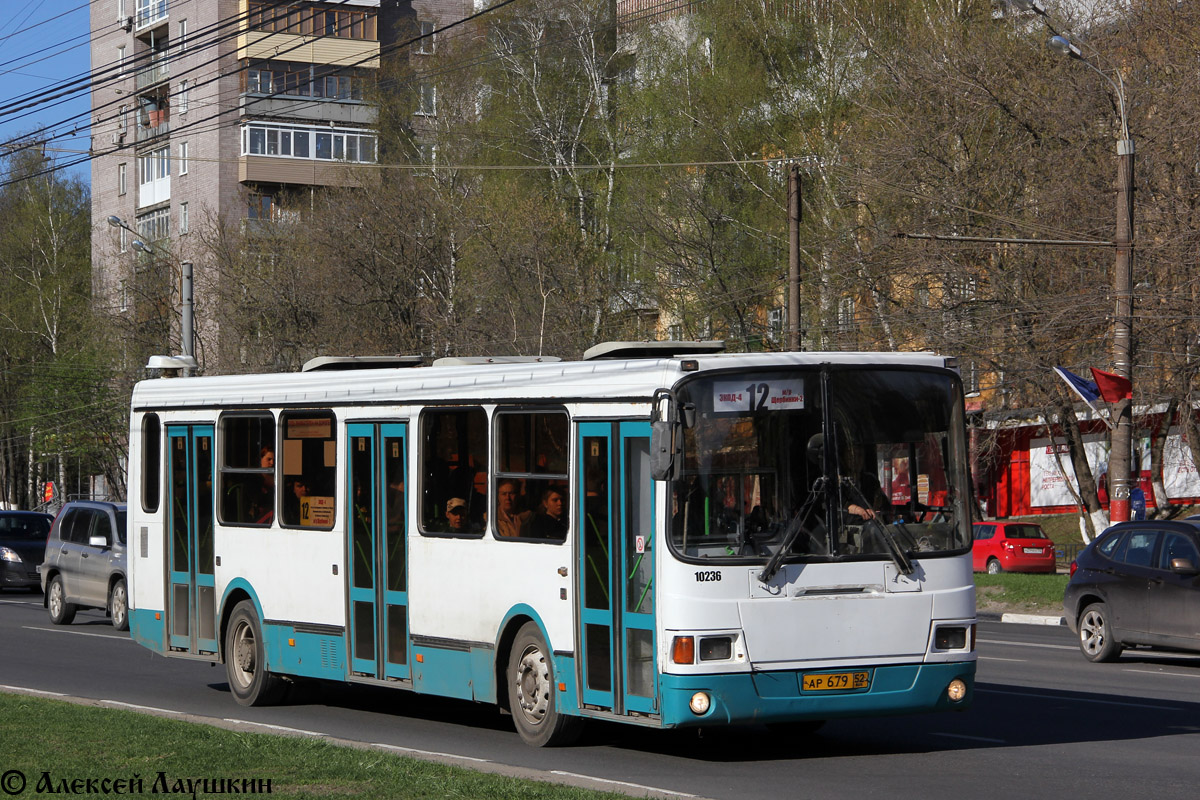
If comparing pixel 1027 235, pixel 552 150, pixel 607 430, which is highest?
pixel 552 150

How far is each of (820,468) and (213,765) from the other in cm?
409

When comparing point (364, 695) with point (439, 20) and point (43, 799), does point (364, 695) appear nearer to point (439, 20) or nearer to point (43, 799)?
point (43, 799)

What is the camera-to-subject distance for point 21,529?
33.8 m

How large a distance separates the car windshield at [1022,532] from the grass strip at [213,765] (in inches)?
1250

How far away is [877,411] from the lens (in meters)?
11.1

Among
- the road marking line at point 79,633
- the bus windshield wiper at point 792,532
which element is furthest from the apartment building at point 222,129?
the bus windshield wiper at point 792,532

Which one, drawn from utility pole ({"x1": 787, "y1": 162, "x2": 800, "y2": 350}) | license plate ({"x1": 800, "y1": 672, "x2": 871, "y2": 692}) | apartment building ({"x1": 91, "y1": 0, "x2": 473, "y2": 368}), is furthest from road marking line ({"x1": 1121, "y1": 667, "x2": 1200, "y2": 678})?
apartment building ({"x1": 91, "y1": 0, "x2": 473, "y2": 368})

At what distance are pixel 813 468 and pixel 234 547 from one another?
648 cm

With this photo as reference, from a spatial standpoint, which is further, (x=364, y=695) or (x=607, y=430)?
(x=364, y=695)

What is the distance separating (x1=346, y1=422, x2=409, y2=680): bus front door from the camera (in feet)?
43.2

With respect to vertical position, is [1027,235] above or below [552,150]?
below

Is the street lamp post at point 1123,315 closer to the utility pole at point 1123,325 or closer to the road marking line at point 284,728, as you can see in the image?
the utility pole at point 1123,325

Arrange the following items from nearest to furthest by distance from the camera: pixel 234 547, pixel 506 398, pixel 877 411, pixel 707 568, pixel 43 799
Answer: pixel 43 799, pixel 707 568, pixel 877 411, pixel 506 398, pixel 234 547

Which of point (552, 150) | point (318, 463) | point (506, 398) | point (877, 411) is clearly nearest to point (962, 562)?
point (877, 411)
